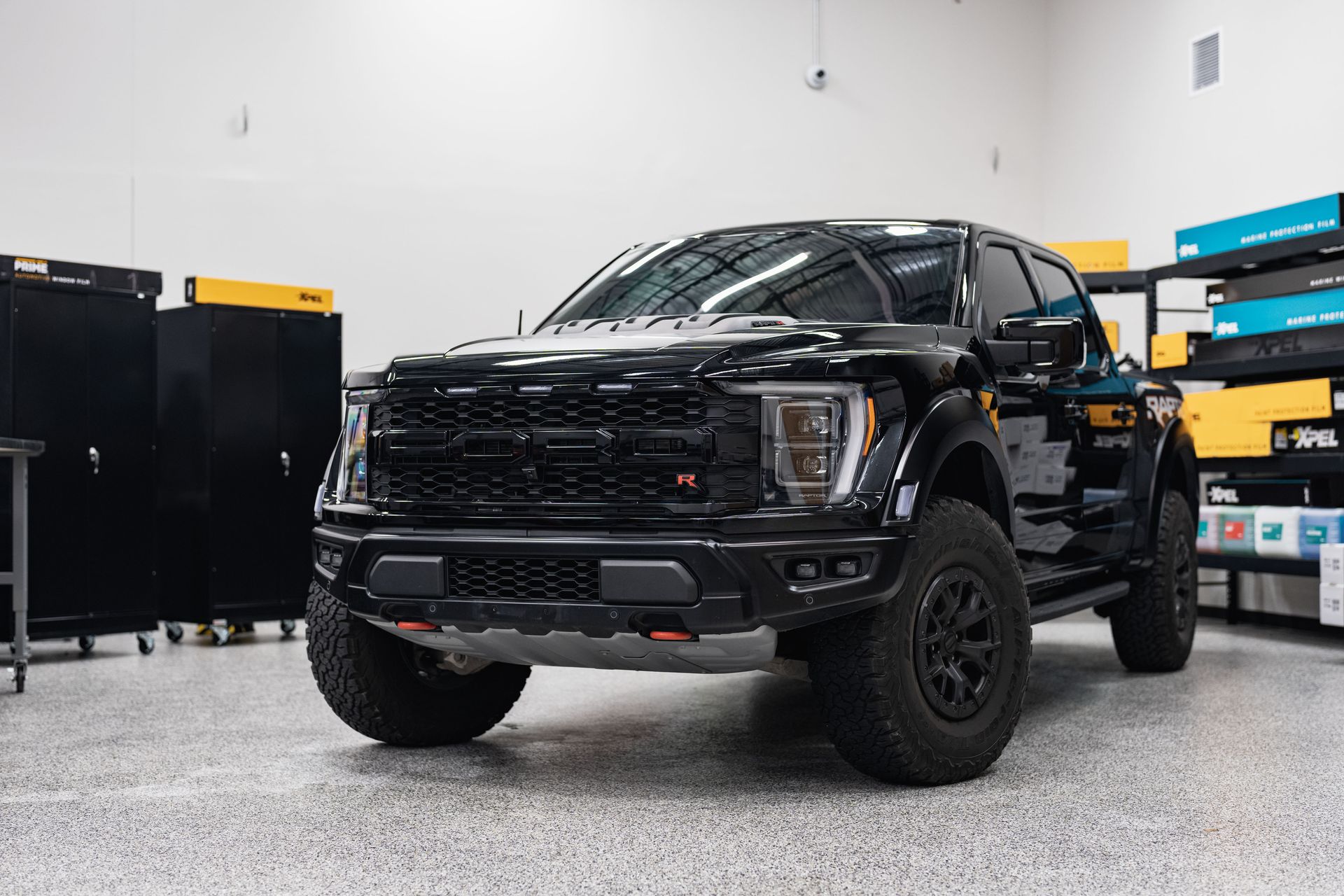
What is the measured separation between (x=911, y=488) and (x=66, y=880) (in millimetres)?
1833

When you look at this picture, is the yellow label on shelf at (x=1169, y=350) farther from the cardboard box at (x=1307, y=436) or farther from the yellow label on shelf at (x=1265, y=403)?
the cardboard box at (x=1307, y=436)

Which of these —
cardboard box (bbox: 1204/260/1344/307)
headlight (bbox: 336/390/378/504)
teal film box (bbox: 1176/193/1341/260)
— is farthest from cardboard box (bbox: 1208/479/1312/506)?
headlight (bbox: 336/390/378/504)

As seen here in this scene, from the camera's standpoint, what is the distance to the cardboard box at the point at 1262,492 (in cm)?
639

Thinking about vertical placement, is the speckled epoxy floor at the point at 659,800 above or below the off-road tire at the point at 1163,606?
below

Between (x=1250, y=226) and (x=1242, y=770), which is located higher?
(x=1250, y=226)

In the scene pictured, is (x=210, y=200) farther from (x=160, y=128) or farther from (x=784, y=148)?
(x=784, y=148)

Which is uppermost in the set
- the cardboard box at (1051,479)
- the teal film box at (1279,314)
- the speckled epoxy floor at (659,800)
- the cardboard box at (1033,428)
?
the teal film box at (1279,314)

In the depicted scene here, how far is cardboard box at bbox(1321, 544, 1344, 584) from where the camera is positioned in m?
5.56

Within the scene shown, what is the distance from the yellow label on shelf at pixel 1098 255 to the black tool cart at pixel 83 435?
5073 mm

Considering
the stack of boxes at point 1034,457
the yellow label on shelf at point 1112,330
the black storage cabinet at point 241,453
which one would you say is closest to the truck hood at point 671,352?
the stack of boxes at point 1034,457

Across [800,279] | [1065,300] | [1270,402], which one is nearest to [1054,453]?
[1065,300]

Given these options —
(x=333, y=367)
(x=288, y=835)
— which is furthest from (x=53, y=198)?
(x=288, y=835)

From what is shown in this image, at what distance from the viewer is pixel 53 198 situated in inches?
271

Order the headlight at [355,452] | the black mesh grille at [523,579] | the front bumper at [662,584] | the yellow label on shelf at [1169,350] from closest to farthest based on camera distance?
the front bumper at [662,584], the black mesh grille at [523,579], the headlight at [355,452], the yellow label on shelf at [1169,350]
